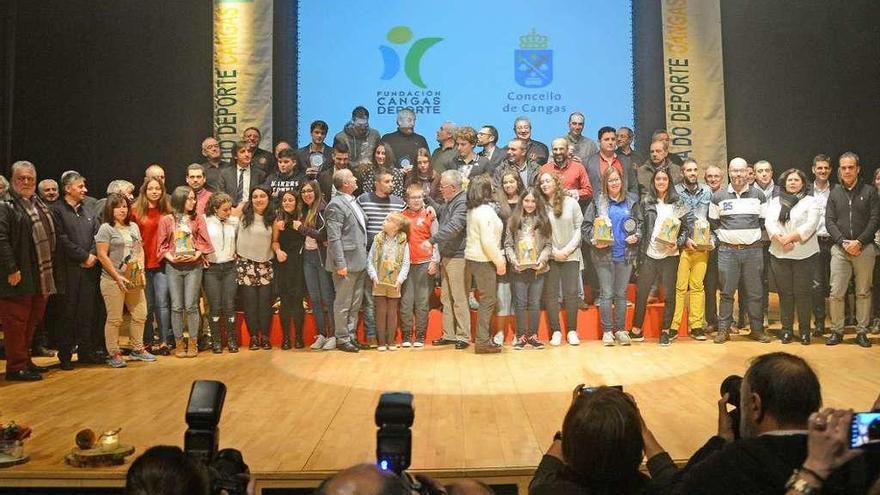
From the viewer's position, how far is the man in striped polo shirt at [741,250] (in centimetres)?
723

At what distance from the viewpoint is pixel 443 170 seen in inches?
312

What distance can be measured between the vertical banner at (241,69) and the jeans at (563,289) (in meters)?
3.32

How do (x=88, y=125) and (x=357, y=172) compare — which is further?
(x=88, y=125)

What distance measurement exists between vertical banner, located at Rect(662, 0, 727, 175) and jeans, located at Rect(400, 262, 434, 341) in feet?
10.7

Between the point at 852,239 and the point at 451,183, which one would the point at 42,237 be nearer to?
the point at 451,183

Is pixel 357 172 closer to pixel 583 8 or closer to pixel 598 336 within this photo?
pixel 598 336

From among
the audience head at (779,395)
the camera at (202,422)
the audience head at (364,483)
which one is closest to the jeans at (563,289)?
the audience head at (779,395)

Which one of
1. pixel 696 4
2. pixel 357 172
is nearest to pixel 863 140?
pixel 696 4

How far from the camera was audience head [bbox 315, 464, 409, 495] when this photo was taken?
1409 millimetres

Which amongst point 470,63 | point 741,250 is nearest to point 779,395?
point 741,250

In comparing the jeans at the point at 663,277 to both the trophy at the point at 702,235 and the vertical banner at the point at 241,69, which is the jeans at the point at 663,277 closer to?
the trophy at the point at 702,235

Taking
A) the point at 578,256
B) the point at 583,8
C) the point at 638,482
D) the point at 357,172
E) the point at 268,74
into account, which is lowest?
the point at 638,482

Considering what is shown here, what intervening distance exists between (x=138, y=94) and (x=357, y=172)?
2.63 metres

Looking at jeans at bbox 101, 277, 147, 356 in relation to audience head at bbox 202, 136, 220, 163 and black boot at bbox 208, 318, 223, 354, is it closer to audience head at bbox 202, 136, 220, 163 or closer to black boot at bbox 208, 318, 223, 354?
black boot at bbox 208, 318, 223, 354
